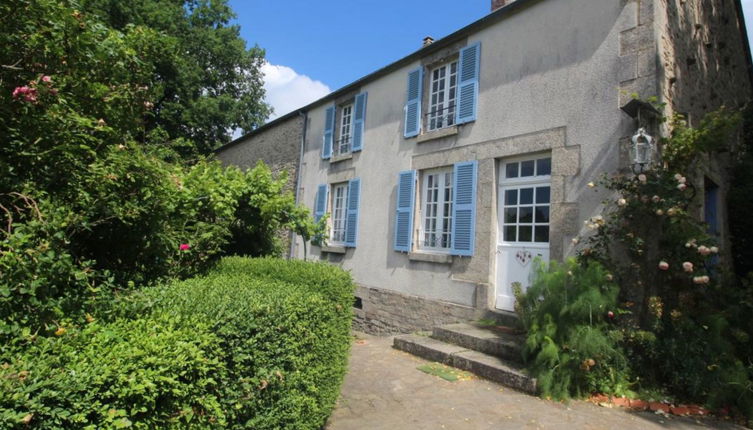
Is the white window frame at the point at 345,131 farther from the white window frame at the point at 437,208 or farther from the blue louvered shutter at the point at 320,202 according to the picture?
the white window frame at the point at 437,208

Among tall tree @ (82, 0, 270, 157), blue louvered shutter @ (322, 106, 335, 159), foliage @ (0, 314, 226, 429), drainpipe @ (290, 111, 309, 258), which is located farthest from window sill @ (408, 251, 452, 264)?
tall tree @ (82, 0, 270, 157)

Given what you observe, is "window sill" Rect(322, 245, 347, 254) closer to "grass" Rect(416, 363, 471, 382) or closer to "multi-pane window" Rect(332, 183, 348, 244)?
"multi-pane window" Rect(332, 183, 348, 244)

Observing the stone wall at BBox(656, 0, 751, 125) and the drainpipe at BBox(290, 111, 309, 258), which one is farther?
the drainpipe at BBox(290, 111, 309, 258)

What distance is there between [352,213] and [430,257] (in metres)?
2.60

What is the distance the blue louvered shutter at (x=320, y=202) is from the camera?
35.3ft

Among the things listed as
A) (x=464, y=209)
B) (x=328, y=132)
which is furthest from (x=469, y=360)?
(x=328, y=132)

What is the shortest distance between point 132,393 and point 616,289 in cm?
446

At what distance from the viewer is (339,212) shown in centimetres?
1055

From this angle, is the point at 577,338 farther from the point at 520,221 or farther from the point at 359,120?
the point at 359,120

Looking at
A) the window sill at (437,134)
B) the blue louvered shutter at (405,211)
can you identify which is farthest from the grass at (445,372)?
the window sill at (437,134)

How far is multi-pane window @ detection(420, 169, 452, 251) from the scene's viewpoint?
25.3 feet

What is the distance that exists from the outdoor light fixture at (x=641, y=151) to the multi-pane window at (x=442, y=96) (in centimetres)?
334

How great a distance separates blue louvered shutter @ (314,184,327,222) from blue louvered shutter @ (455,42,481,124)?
14.0ft

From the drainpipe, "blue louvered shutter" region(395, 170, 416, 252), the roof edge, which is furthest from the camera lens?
the drainpipe
